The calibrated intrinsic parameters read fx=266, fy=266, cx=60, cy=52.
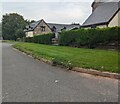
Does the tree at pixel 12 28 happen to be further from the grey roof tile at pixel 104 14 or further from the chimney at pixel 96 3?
the grey roof tile at pixel 104 14

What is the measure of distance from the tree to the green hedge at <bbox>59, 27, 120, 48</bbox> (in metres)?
57.8

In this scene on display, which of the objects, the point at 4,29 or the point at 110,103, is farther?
the point at 4,29

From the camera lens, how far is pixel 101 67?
10.7 meters

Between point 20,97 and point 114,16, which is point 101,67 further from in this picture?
point 114,16

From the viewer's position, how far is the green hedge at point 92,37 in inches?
935

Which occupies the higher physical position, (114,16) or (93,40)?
(114,16)

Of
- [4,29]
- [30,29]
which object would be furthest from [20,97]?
[4,29]

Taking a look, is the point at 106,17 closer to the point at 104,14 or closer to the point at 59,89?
the point at 104,14

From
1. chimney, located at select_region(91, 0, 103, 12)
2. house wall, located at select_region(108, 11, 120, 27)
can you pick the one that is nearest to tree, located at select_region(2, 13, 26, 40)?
chimney, located at select_region(91, 0, 103, 12)

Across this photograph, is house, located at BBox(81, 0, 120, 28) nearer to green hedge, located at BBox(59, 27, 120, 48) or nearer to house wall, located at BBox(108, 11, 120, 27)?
house wall, located at BBox(108, 11, 120, 27)

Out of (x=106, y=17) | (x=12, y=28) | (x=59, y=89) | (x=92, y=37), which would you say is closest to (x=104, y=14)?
(x=106, y=17)

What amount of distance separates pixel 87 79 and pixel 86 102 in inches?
117

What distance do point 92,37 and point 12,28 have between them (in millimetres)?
70594

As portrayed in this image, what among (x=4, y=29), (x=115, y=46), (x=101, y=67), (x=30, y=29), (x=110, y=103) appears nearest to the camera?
(x=110, y=103)
